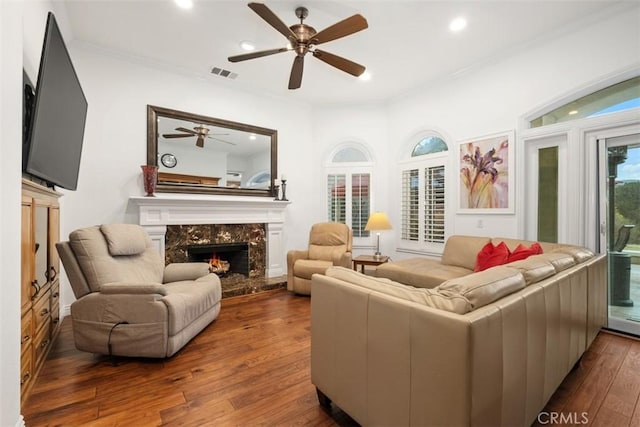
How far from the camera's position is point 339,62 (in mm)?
2945

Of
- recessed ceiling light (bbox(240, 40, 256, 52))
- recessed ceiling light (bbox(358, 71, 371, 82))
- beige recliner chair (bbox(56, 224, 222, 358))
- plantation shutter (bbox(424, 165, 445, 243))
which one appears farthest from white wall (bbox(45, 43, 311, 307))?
plantation shutter (bbox(424, 165, 445, 243))

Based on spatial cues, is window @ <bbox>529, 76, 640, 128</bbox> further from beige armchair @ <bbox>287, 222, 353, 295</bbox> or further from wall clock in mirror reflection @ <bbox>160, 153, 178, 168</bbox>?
wall clock in mirror reflection @ <bbox>160, 153, 178, 168</bbox>

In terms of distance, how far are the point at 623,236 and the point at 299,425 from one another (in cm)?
355

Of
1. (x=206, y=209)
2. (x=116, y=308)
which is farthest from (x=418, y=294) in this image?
(x=206, y=209)

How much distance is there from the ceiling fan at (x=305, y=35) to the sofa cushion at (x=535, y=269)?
2128mm

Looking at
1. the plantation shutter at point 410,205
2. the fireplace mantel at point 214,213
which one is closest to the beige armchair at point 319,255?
the fireplace mantel at point 214,213

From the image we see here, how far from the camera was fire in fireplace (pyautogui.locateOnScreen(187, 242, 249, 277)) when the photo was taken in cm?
424

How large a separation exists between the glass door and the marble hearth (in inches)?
153

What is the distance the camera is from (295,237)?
5.10 metres

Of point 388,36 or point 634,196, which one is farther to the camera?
point 388,36

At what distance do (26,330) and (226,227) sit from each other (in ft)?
8.83

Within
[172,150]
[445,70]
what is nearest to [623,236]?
[445,70]

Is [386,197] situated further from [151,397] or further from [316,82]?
[151,397]

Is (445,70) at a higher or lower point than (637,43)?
higher
